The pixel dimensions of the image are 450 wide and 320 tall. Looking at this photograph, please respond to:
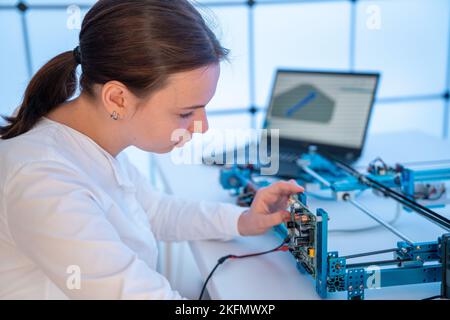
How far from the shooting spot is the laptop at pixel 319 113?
5.56ft

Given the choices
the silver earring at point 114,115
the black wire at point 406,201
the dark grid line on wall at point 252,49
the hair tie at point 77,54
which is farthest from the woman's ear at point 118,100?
the dark grid line on wall at point 252,49

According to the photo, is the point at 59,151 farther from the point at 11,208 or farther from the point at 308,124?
the point at 308,124

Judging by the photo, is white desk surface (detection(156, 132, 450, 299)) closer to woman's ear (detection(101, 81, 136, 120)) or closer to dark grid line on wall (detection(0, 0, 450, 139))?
woman's ear (detection(101, 81, 136, 120))

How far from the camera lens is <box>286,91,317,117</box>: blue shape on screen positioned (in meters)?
1.80

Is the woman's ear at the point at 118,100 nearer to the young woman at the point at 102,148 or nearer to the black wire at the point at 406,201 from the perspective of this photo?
the young woman at the point at 102,148

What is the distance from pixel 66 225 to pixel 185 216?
492mm

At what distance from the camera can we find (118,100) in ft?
3.08

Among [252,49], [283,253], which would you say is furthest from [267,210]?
[252,49]

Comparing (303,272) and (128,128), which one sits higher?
(128,128)

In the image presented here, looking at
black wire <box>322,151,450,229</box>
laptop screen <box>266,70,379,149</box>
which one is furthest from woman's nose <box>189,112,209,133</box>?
laptop screen <box>266,70,379,149</box>

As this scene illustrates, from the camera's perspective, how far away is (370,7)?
2.34m

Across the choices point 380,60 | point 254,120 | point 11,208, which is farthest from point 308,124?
point 11,208

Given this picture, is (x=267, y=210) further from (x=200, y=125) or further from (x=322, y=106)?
(x=322, y=106)
